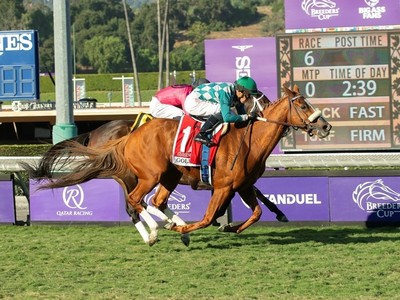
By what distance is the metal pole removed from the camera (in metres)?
12.1

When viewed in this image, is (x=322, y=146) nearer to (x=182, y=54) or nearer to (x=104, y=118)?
(x=104, y=118)

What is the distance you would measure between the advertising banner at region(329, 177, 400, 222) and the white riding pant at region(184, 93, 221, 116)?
2.25 metres

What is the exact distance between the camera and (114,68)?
300ft

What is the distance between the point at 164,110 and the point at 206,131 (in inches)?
45.5

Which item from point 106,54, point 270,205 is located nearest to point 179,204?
point 270,205

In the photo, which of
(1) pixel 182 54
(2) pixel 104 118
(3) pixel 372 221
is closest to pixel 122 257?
(3) pixel 372 221

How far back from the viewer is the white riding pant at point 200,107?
9602 millimetres

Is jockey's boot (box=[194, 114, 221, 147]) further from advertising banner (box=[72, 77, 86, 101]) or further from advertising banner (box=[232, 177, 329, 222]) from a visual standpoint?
advertising banner (box=[72, 77, 86, 101])

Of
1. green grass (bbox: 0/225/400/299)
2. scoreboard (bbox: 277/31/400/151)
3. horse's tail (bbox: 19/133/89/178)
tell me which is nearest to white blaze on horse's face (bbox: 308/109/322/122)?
green grass (bbox: 0/225/400/299)

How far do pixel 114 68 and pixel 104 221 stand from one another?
80.6 m

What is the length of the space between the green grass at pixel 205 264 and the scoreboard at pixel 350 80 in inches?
181

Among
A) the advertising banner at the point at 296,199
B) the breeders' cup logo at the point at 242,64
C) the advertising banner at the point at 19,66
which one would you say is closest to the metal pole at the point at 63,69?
the advertising banner at the point at 296,199

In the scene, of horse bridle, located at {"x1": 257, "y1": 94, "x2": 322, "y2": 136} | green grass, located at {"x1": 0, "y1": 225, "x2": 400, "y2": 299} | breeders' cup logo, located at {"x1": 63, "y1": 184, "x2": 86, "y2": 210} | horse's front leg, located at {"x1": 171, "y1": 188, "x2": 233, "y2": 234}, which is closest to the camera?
green grass, located at {"x1": 0, "y1": 225, "x2": 400, "y2": 299}

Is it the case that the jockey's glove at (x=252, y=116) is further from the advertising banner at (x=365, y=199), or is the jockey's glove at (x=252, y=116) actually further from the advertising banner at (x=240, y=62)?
the advertising banner at (x=240, y=62)
